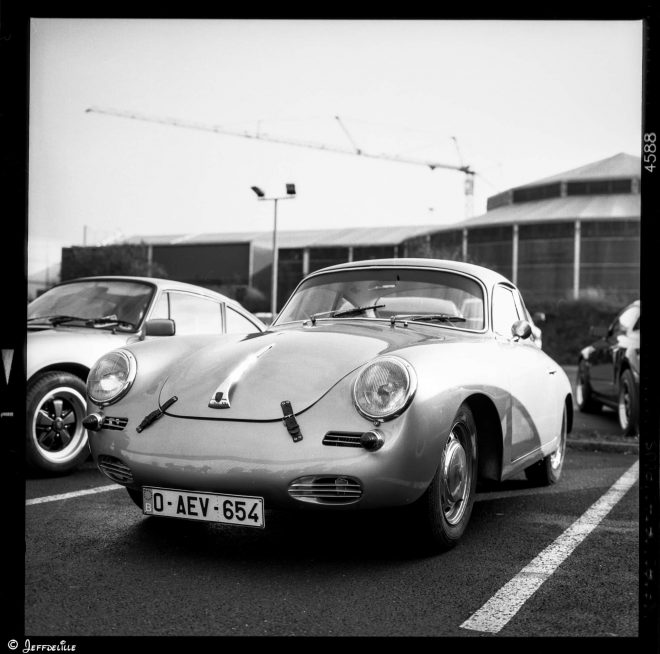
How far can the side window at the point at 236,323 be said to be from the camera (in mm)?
6347

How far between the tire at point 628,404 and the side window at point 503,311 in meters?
2.97

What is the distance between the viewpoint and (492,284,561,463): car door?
13.1ft

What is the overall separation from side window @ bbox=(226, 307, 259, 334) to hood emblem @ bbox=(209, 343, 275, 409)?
2939 mm

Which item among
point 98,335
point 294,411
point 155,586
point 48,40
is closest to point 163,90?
point 48,40

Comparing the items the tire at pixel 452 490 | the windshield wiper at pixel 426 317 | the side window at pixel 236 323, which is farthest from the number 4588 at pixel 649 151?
the side window at pixel 236 323

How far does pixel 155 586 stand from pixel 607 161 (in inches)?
89.3

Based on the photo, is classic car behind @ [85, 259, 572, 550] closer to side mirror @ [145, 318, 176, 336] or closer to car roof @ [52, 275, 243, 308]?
side mirror @ [145, 318, 176, 336]

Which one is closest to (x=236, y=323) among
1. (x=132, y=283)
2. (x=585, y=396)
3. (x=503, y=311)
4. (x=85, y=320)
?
(x=132, y=283)

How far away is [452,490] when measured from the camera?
11.2 feet

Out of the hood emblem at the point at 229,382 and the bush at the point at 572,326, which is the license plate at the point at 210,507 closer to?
the hood emblem at the point at 229,382

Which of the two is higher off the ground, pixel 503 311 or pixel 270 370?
pixel 503 311

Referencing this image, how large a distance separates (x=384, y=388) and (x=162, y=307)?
2.96 meters

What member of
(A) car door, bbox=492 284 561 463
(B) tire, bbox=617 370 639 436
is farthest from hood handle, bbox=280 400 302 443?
(B) tire, bbox=617 370 639 436

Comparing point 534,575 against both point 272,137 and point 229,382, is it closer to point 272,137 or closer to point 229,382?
point 229,382
